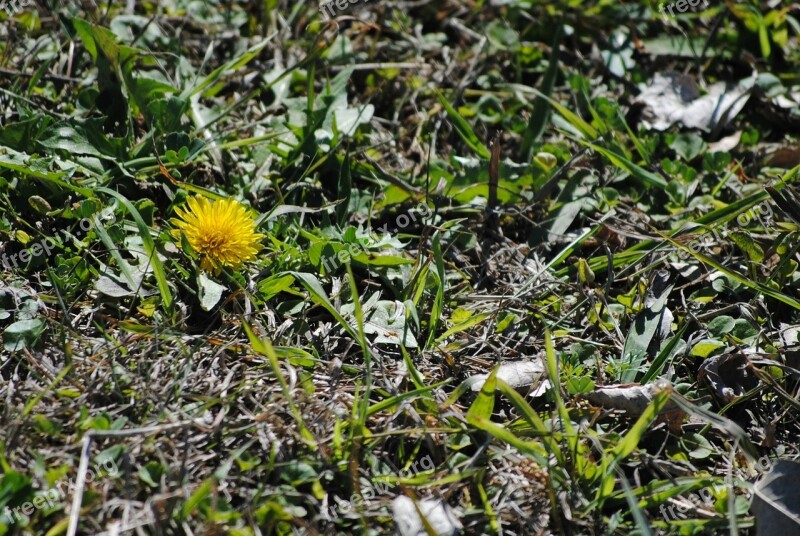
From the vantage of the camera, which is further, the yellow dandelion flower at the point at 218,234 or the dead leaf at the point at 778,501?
the yellow dandelion flower at the point at 218,234

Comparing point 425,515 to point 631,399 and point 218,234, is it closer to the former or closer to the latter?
point 631,399

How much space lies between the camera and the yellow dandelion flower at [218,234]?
2307 millimetres

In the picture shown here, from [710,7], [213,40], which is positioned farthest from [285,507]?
[710,7]

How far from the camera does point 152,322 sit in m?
2.26

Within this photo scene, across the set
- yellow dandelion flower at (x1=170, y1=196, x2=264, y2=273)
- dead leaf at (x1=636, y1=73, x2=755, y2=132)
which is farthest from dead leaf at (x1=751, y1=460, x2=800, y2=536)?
dead leaf at (x1=636, y1=73, x2=755, y2=132)

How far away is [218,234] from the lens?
7.55 ft

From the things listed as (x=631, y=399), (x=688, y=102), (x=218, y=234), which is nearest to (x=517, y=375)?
(x=631, y=399)

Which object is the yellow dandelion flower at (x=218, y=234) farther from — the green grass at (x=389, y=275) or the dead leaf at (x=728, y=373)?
the dead leaf at (x=728, y=373)

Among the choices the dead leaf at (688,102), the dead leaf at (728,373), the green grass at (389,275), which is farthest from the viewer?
the dead leaf at (688,102)

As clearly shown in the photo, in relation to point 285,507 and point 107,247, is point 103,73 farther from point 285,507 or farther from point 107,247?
point 285,507

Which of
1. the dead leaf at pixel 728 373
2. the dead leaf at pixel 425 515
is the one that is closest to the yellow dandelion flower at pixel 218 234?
the dead leaf at pixel 425 515

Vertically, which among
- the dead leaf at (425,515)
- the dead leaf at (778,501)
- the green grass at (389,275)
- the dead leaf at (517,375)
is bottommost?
the dead leaf at (778,501)

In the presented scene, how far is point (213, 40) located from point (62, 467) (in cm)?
196

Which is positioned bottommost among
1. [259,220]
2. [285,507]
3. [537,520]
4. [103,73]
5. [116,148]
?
[537,520]
